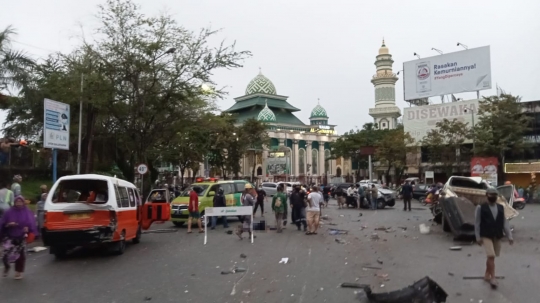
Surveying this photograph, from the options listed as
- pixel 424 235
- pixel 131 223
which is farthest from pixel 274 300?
pixel 424 235

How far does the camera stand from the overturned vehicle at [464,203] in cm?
1435

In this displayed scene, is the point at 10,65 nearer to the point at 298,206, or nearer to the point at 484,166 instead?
the point at 298,206

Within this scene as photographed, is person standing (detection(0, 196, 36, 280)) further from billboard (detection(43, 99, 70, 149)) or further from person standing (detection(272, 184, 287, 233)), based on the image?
billboard (detection(43, 99, 70, 149))

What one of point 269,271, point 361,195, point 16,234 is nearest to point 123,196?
point 16,234

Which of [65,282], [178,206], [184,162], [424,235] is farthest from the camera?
[184,162]

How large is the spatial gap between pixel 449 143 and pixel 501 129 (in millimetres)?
5170

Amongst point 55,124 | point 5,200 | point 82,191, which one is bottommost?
point 5,200

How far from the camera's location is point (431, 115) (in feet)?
184

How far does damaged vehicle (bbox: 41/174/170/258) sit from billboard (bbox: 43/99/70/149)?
24.0 ft

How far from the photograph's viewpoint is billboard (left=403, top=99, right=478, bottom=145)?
53.0 meters

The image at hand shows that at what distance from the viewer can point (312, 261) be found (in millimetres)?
11023

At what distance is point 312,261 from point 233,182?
38.1 feet

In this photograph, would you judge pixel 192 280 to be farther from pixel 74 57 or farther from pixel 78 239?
pixel 74 57

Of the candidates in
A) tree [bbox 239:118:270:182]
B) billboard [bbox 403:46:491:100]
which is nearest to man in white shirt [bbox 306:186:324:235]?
tree [bbox 239:118:270:182]
